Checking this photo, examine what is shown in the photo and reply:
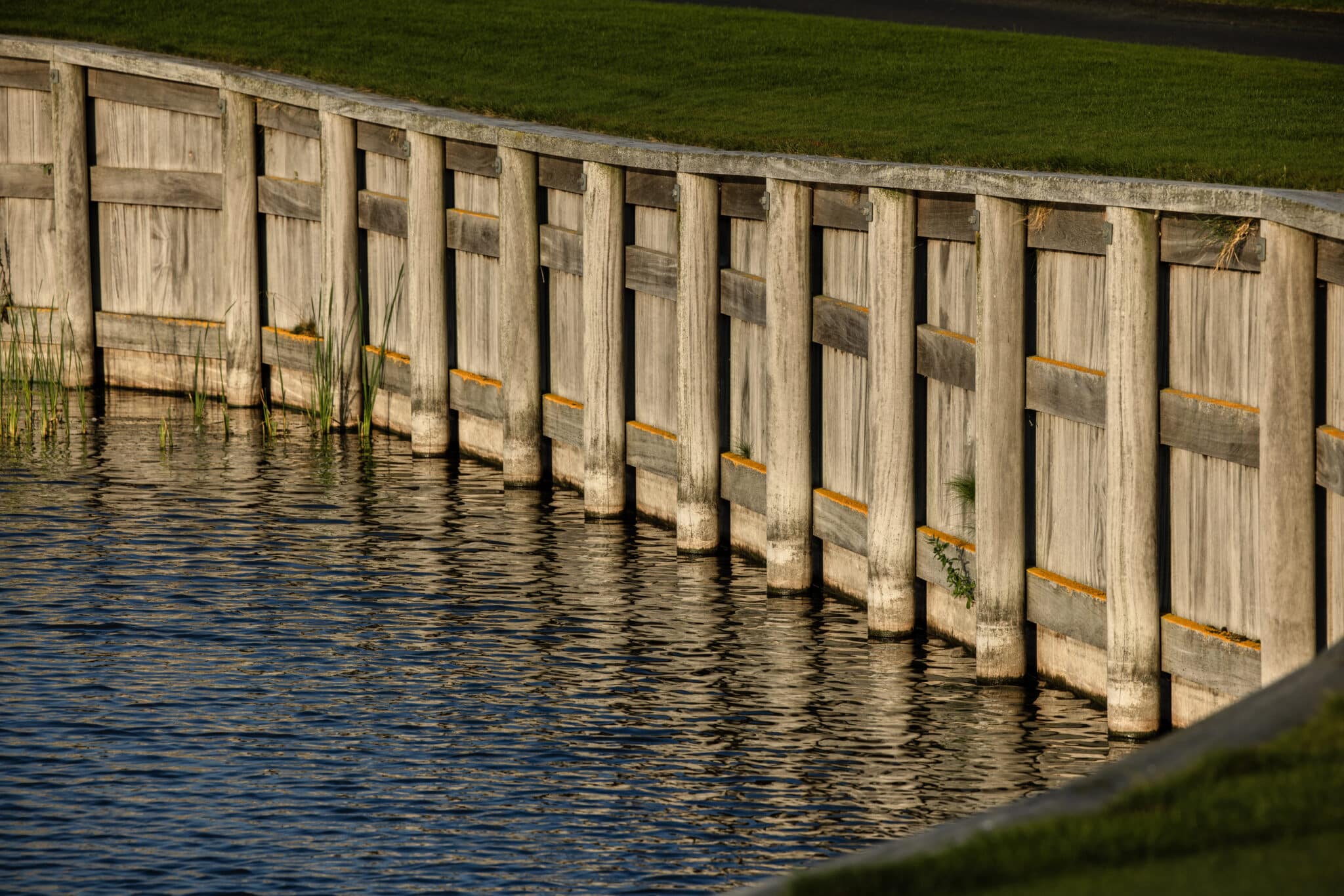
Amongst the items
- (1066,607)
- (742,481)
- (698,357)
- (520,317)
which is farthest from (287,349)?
(1066,607)

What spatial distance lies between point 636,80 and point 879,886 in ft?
46.2

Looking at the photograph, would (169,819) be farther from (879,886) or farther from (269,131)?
(269,131)

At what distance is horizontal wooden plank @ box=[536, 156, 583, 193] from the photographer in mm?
15406

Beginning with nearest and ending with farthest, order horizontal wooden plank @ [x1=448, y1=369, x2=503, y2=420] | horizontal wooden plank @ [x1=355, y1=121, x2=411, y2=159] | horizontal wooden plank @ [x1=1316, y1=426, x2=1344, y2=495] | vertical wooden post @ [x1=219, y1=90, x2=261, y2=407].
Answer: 1. horizontal wooden plank @ [x1=1316, y1=426, x2=1344, y2=495]
2. horizontal wooden plank @ [x1=448, y1=369, x2=503, y2=420]
3. horizontal wooden plank @ [x1=355, y1=121, x2=411, y2=159]
4. vertical wooden post @ [x1=219, y1=90, x2=261, y2=407]

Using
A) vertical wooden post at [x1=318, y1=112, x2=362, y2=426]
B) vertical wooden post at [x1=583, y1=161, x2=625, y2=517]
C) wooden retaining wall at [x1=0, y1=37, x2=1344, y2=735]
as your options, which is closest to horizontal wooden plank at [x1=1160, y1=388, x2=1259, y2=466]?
wooden retaining wall at [x1=0, y1=37, x2=1344, y2=735]

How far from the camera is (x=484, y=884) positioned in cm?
825

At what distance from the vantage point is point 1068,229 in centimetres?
1050

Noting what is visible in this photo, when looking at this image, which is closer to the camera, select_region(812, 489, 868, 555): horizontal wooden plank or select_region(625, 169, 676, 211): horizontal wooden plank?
select_region(812, 489, 868, 555): horizontal wooden plank

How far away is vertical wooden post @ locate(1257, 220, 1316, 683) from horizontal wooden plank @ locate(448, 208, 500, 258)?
8.46 m

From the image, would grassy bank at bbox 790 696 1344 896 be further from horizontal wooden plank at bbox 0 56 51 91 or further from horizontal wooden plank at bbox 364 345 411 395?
horizontal wooden plank at bbox 0 56 51 91

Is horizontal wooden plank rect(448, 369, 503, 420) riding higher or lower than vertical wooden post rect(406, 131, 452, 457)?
lower

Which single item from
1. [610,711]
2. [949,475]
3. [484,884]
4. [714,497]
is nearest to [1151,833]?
[484,884]

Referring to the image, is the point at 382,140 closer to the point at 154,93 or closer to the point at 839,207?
the point at 154,93

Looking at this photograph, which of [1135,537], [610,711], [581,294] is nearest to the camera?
[1135,537]
